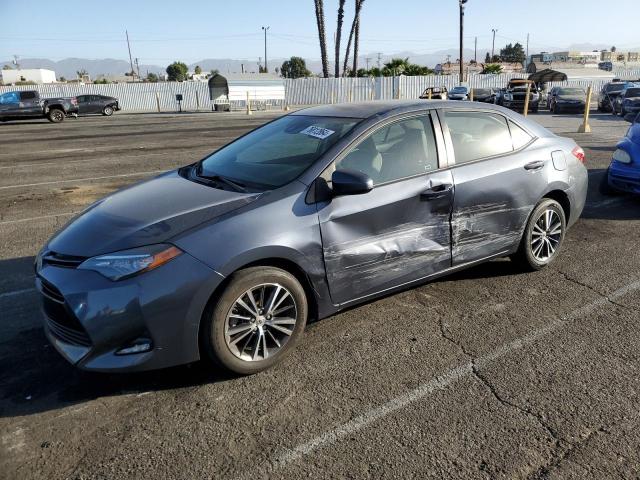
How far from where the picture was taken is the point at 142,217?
3289 millimetres

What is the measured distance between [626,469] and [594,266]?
9.89ft

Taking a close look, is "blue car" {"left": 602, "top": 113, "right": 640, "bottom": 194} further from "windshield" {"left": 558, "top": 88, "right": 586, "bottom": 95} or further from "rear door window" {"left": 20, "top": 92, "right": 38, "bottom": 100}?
"rear door window" {"left": 20, "top": 92, "right": 38, "bottom": 100}

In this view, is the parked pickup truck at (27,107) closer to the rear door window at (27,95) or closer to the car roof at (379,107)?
the rear door window at (27,95)

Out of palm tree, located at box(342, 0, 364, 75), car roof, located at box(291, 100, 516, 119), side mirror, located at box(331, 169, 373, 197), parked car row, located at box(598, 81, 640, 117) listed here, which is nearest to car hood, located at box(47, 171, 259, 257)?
side mirror, located at box(331, 169, 373, 197)

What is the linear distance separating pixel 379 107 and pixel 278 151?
875 mm

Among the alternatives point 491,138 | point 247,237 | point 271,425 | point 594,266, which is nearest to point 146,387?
point 271,425

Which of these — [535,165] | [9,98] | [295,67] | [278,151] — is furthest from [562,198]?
[295,67]

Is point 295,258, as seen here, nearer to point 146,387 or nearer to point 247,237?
point 247,237

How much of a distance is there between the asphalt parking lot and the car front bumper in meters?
0.30

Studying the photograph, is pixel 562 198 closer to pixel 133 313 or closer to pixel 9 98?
pixel 133 313

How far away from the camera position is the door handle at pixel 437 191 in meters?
3.88

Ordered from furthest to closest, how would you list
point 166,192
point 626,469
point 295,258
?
1. point 166,192
2. point 295,258
3. point 626,469

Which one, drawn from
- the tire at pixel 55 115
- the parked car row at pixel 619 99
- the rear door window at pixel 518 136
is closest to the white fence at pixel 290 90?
the tire at pixel 55 115

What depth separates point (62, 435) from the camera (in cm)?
276
